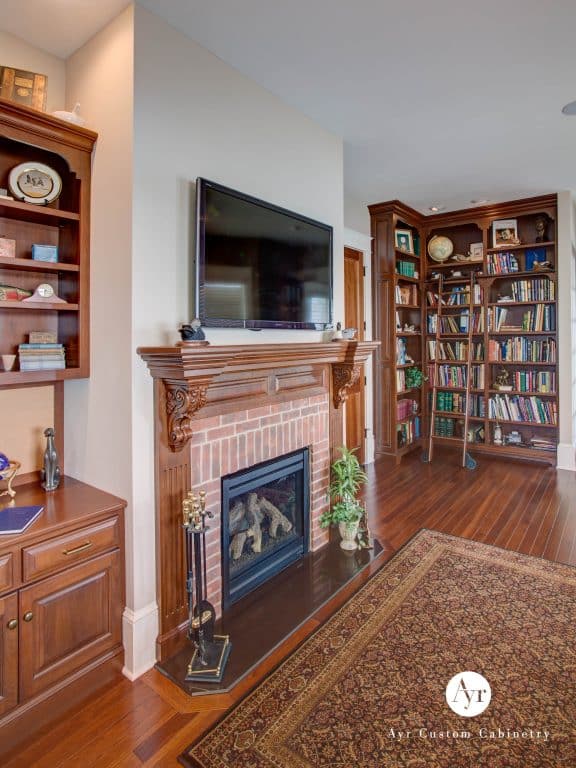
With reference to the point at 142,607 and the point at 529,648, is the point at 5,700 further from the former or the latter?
the point at 529,648

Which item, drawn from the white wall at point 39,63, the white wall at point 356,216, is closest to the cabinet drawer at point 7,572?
the white wall at point 39,63

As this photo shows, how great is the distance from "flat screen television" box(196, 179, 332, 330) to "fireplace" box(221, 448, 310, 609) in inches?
32.4

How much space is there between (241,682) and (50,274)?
195 centimetres

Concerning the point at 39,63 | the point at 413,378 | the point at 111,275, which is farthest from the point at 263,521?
the point at 413,378

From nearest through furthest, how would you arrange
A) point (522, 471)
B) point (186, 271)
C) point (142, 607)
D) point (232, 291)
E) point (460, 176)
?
point (142, 607) < point (186, 271) < point (232, 291) < point (460, 176) < point (522, 471)

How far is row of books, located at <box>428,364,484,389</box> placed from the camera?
5297mm

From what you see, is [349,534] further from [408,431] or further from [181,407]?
[408,431]

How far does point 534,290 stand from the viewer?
4.90 m

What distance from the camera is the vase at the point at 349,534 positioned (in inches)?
114

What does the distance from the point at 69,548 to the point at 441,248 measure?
5.09 meters

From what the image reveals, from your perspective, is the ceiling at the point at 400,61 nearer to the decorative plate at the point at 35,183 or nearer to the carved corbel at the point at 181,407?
the decorative plate at the point at 35,183

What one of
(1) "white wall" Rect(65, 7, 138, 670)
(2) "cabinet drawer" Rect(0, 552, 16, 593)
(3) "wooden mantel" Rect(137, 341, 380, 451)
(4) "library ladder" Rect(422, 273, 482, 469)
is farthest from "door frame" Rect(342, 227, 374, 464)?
(2) "cabinet drawer" Rect(0, 552, 16, 593)

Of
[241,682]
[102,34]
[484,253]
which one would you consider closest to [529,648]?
[241,682]

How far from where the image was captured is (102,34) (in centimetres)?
202
